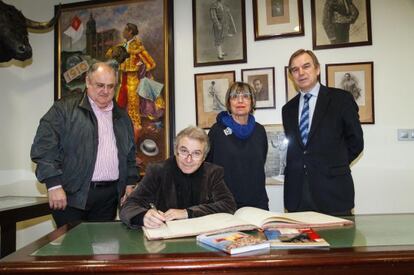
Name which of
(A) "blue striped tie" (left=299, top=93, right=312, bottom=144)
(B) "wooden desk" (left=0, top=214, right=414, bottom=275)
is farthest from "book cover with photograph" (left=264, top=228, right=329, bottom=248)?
(A) "blue striped tie" (left=299, top=93, right=312, bottom=144)

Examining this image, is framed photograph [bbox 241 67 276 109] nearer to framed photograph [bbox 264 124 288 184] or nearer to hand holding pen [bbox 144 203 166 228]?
framed photograph [bbox 264 124 288 184]

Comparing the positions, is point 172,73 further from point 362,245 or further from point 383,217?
point 362,245

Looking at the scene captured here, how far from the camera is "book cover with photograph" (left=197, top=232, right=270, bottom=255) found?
1044 mm

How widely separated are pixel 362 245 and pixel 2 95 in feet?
11.5

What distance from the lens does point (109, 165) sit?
2.19m

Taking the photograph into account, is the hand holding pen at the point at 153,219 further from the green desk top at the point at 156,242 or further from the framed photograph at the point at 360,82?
the framed photograph at the point at 360,82

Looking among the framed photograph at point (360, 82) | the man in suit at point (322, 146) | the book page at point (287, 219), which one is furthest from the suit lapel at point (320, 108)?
the framed photograph at point (360, 82)

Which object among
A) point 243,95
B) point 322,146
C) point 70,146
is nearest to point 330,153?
point 322,146

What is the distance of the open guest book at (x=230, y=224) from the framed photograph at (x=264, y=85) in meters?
1.68

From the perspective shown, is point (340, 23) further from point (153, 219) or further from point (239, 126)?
point (153, 219)

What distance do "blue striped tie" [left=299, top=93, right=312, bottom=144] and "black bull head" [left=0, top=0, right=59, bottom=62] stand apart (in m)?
2.25

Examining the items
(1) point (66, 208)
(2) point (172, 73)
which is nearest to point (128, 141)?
(1) point (66, 208)

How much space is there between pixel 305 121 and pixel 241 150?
429 millimetres

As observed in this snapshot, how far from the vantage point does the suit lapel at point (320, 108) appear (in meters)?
2.08
